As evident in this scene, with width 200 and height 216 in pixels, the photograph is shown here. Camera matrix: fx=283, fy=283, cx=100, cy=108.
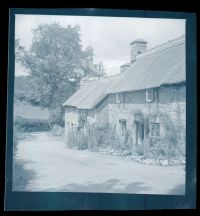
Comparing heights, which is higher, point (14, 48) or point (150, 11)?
point (150, 11)

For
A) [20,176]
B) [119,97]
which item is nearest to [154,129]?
[119,97]

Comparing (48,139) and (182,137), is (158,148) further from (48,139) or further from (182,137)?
(48,139)

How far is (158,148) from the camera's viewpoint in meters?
3.63

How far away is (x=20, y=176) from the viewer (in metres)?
3.60

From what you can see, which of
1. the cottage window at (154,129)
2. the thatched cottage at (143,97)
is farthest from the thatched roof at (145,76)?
the cottage window at (154,129)

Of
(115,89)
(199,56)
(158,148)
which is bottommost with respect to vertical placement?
(158,148)

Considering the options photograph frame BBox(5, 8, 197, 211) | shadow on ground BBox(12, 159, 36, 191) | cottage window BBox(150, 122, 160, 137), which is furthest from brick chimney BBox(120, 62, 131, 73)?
shadow on ground BBox(12, 159, 36, 191)

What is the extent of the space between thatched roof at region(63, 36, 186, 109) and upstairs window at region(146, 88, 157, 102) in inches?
2.2

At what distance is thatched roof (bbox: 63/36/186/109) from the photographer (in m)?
3.62

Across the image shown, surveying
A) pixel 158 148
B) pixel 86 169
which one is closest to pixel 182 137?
pixel 158 148

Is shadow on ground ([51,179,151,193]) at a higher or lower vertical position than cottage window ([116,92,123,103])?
lower

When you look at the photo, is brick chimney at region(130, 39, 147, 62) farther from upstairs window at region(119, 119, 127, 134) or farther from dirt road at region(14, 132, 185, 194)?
dirt road at region(14, 132, 185, 194)

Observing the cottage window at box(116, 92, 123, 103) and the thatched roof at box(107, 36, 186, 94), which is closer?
the thatched roof at box(107, 36, 186, 94)

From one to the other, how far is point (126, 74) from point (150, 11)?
2.83 feet
